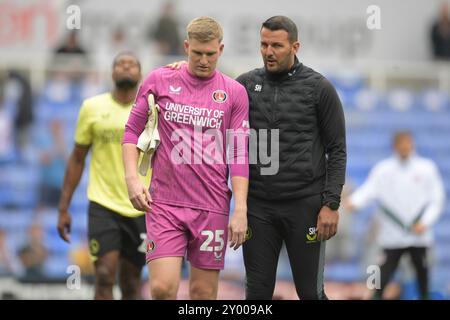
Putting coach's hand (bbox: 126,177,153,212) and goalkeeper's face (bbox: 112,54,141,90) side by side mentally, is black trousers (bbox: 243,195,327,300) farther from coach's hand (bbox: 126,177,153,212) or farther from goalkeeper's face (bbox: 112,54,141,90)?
goalkeeper's face (bbox: 112,54,141,90)

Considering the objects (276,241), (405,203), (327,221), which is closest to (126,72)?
(276,241)

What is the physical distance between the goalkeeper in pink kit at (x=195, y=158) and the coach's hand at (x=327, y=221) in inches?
25.5

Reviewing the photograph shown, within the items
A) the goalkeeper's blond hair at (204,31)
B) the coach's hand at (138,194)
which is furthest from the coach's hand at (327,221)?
the goalkeeper's blond hair at (204,31)

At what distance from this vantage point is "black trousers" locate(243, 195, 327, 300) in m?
8.25

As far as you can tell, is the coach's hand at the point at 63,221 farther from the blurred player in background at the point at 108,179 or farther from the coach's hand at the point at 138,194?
the coach's hand at the point at 138,194

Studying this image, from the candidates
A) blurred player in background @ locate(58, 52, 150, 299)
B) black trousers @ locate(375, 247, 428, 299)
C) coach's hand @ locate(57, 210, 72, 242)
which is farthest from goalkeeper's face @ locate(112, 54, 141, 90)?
black trousers @ locate(375, 247, 428, 299)

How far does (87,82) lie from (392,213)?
22.2 feet

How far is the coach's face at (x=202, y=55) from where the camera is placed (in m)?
7.87

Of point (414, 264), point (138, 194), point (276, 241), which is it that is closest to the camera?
point (138, 194)

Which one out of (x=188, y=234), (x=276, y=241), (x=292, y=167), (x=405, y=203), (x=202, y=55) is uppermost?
(x=202, y=55)

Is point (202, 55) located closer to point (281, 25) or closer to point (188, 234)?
point (281, 25)

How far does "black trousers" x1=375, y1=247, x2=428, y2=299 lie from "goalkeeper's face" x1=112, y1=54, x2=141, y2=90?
4907 millimetres

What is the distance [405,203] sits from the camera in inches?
550

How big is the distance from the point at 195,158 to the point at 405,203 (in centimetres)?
651
